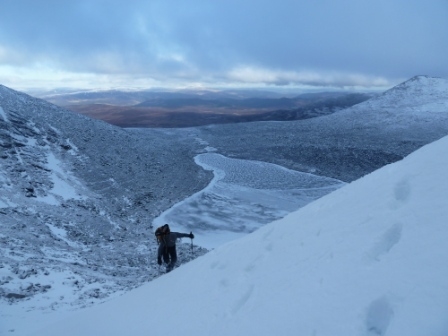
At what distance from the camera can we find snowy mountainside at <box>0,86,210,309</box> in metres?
11.3

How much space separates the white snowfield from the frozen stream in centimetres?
1149

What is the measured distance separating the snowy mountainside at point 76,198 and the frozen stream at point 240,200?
1641 millimetres

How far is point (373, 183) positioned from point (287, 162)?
3558cm

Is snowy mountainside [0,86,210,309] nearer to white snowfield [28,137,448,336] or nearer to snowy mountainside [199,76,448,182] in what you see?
white snowfield [28,137,448,336]

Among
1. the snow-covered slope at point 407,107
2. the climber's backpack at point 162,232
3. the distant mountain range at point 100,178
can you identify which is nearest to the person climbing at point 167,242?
the climber's backpack at point 162,232

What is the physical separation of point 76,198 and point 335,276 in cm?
2164

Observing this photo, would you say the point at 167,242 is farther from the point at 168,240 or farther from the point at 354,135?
the point at 354,135

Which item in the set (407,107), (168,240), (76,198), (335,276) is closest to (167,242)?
(168,240)

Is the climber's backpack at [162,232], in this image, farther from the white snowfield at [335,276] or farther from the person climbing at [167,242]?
the white snowfield at [335,276]

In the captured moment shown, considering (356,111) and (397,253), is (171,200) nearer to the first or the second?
(397,253)

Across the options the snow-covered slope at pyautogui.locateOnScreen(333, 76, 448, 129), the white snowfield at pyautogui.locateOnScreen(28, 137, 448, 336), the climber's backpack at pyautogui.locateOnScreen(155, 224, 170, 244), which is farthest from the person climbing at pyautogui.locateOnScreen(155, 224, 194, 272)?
the snow-covered slope at pyautogui.locateOnScreen(333, 76, 448, 129)

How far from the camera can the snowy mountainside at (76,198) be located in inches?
446

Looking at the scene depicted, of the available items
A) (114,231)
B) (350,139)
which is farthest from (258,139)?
(114,231)

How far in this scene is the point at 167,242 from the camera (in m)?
11.7
